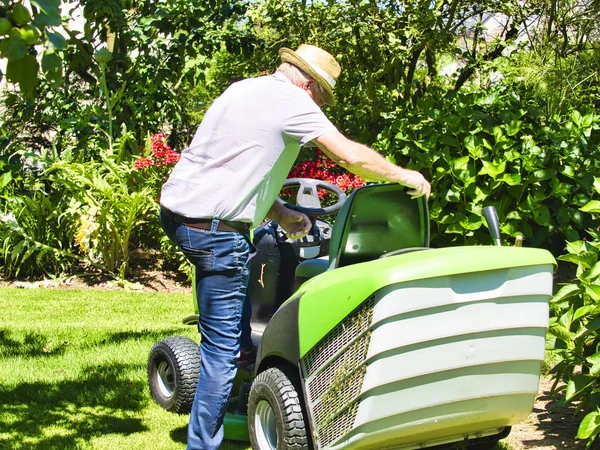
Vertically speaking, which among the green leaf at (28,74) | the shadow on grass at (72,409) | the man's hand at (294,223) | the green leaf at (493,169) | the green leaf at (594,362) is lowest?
the shadow on grass at (72,409)

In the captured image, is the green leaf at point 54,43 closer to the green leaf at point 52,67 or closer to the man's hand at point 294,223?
the green leaf at point 52,67

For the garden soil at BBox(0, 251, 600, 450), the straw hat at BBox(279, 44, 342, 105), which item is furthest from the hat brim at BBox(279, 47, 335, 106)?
the garden soil at BBox(0, 251, 600, 450)

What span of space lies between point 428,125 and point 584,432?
2.87m

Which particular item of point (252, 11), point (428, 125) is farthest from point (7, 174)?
point (428, 125)

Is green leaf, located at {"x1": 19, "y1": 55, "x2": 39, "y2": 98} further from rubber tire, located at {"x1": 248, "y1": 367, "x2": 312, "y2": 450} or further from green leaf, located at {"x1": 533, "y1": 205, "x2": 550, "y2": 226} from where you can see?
green leaf, located at {"x1": 533, "y1": 205, "x2": 550, "y2": 226}

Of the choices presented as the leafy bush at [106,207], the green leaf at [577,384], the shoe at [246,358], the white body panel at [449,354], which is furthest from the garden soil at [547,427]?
the leafy bush at [106,207]

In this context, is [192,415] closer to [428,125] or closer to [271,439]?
[271,439]

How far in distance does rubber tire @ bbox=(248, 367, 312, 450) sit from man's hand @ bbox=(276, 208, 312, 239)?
1.98 feet

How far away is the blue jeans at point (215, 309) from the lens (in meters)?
2.92

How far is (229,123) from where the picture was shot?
2.85m

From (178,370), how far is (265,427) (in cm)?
75

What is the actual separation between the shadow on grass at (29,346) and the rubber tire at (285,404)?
7.54 feet

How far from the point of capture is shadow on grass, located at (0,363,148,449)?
11.6 feet

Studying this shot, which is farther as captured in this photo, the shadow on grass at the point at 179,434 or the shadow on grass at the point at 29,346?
the shadow on grass at the point at 29,346
